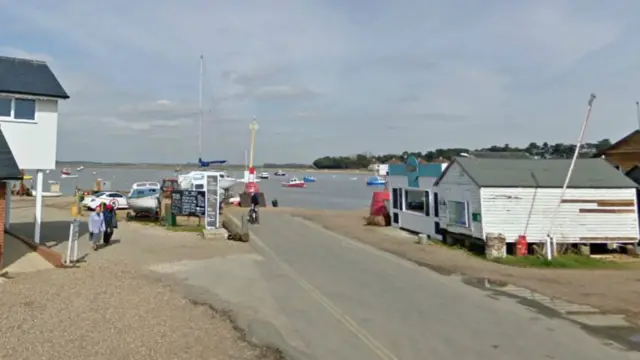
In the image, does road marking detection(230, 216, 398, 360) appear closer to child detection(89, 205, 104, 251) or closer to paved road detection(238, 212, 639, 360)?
paved road detection(238, 212, 639, 360)

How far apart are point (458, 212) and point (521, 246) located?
11.1 feet

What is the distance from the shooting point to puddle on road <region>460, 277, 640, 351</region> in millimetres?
8809

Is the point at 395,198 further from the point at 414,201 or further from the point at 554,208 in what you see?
the point at 554,208

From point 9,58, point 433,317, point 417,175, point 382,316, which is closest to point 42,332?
point 382,316

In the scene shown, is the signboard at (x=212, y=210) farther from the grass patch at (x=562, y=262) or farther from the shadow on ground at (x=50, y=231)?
the grass patch at (x=562, y=262)

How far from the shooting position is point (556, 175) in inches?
787

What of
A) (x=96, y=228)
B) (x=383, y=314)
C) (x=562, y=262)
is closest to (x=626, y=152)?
(x=562, y=262)

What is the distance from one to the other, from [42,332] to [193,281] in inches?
209

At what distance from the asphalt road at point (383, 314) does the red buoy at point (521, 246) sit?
451 centimetres

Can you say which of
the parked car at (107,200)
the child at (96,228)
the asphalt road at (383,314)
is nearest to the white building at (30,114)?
the child at (96,228)

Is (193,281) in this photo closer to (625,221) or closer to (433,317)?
(433,317)

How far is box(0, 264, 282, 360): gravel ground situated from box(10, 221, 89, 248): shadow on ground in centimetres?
794

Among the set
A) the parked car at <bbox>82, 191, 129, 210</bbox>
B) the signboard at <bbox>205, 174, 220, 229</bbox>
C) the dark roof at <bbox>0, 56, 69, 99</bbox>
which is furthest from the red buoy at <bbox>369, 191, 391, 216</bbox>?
the dark roof at <bbox>0, 56, 69, 99</bbox>

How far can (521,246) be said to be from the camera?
1830 centimetres
